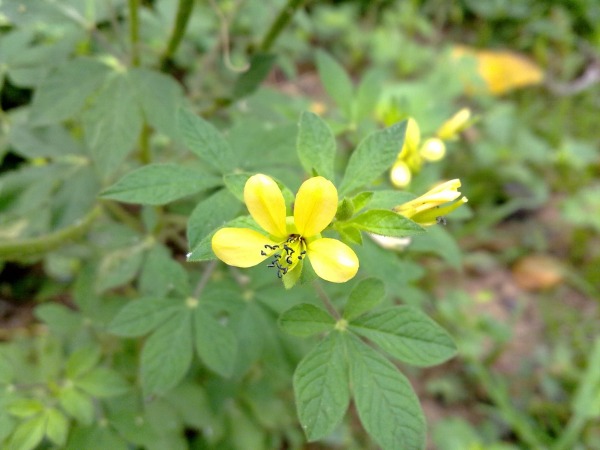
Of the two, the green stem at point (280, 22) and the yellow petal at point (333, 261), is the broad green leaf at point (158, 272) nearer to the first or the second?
the yellow petal at point (333, 261)

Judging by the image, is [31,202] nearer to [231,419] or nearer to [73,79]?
[73,79]

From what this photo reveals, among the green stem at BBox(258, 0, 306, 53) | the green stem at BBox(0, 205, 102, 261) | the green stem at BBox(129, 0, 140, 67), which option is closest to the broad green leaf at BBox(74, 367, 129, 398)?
the green stem at BBox(0, 205, 102, 261)

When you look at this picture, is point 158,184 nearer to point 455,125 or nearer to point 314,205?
point 314,205

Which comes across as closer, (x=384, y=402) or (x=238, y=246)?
(x=238, y=246)

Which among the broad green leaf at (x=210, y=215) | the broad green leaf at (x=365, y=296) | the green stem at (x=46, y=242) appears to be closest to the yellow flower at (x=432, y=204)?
the broad green leaf at (x=365, y=296)

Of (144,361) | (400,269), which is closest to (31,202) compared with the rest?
(144,361)

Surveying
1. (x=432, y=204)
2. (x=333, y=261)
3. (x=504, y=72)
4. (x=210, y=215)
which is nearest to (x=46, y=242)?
(x=210, y=215)
